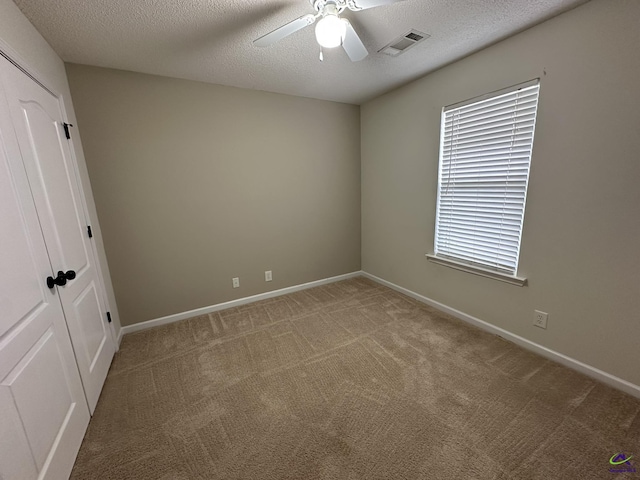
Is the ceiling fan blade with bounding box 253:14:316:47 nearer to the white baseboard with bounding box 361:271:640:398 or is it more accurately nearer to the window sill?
the window sill

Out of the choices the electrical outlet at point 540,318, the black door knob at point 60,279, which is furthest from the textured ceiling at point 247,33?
the electrical outlet at point 540,318

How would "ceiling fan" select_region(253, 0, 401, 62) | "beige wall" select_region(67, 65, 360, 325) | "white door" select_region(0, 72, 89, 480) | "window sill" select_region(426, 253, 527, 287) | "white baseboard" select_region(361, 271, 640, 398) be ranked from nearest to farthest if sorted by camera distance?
"white door" select_region(0, 72, 89, 480) → "ceiling fan" select_region(253, 0, 401, 62) → "white baseboard" select_region(361, 271, 640, 398) → "window sill" select_region(426, 253, 527, 287) → "beige wall" select_region(67, 65, 360, 325)

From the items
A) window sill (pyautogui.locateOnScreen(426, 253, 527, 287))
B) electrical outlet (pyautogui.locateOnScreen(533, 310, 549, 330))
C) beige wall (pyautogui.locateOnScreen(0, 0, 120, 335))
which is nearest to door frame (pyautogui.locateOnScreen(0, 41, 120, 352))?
beige wall (pyautogui.locateOnScreen(0, 0, 120, 335))

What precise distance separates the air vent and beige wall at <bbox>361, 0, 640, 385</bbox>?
2.04 ft

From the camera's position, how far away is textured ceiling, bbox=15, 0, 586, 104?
1.49 m

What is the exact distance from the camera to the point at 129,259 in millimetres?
2449

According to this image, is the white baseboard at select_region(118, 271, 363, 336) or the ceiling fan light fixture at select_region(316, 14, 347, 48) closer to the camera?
the ceiling fan light fixture at select_region(316, 14, 347, 48)

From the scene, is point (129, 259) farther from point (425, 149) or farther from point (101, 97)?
point (425, 149)

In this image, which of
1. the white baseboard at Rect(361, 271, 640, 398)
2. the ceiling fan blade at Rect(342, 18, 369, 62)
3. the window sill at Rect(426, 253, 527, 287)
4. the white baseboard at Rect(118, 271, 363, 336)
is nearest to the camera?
the ceiling fan blade at Rect(342, 18, 369, 62)

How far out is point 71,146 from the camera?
1.90 m

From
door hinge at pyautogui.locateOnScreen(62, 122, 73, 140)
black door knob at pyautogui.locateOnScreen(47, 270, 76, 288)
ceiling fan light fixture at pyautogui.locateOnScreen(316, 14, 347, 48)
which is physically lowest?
black door knob at pyautogui.locateOnScreen(47, 270, 76, 288)

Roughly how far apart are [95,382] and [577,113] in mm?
3653

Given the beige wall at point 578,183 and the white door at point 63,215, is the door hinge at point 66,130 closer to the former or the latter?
the white door at point 63,215

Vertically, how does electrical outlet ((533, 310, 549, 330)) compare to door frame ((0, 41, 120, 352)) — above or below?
below
